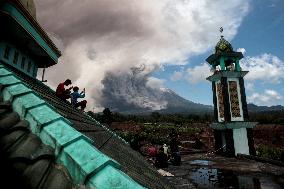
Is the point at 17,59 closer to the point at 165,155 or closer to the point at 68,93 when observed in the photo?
the point at 68,93

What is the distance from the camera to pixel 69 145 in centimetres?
167

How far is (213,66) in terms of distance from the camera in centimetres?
2402

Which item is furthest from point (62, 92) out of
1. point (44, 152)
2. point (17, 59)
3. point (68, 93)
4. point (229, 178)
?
point (229, 178)

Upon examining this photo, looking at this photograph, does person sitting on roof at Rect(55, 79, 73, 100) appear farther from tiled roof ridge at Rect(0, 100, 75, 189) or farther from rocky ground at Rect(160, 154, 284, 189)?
tiled roof ridge at Rect(0, 100, 75, 189)

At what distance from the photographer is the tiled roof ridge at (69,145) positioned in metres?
1.38

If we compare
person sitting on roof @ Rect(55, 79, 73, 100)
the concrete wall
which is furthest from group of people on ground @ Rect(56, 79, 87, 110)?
the concrete wall

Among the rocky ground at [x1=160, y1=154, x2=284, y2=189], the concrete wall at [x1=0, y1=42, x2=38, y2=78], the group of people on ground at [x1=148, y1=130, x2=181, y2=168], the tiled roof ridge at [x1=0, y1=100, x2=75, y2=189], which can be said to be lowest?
the rocky ground at [x1=160, y1=154, x2=284, y2=189]

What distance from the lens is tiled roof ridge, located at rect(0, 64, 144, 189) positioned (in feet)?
4.51

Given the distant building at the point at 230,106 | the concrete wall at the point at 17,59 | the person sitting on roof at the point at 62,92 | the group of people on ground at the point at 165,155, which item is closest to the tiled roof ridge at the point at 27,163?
the concrete wall at the point at 17,59

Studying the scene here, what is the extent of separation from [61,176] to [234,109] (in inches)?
869

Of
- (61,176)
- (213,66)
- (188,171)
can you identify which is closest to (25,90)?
(61,176)

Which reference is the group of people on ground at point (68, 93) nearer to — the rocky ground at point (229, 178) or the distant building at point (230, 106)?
the rocky ground at point (229, 178)

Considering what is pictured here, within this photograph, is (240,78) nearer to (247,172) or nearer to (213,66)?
(213,66)

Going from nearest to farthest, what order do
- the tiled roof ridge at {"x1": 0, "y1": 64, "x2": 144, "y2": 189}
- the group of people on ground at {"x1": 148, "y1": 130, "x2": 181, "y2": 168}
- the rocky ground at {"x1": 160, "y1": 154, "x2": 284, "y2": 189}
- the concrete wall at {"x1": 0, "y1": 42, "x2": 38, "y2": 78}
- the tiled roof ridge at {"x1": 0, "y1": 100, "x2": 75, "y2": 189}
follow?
the tiled roof ridge at {"x1": 0, "y1": 64, "x2": 144, "y2": 189}
the tiled roof ridge at {"x1": 0, "y1": 100, "x2": 75, "y2": 189}
the concrete wall at {"x1": 0, "y1": 42, "x2": 38, "y2": 78}
the rocky ground at {"x1": 160, "y1": 154, "x2": 284, "y2": 189}
the group of people on ground at {"x1": 148, "y1": 130, "x2": 181, "y2": 168}
